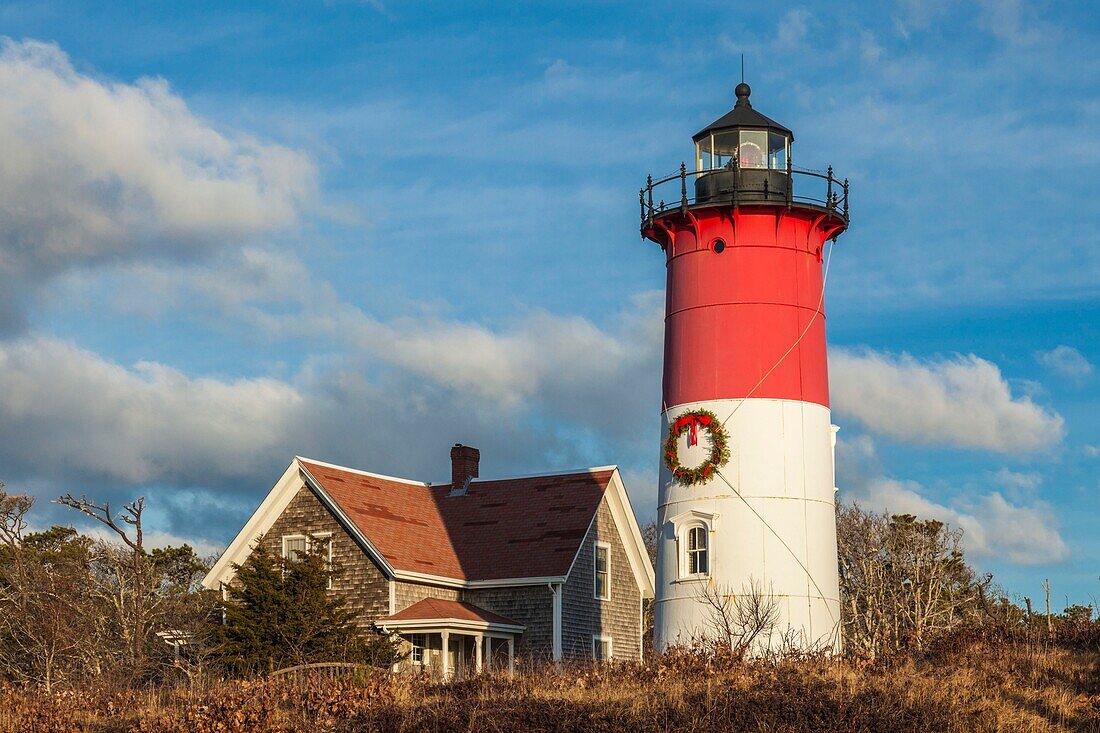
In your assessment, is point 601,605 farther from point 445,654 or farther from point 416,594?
point 445,654

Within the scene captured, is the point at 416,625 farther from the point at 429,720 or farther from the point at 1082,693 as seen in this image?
the point at 1082,693

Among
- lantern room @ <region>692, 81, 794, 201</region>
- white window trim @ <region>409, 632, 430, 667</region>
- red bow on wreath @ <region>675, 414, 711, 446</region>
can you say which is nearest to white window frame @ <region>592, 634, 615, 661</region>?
white window trim @ <region>409, 632, 430, 667</region>

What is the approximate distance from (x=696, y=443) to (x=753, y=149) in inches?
209

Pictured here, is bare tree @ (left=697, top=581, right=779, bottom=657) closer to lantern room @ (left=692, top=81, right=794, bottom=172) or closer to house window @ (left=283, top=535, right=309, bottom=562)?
lantern room @ (left=692, top=81, right=794, bottom=172)

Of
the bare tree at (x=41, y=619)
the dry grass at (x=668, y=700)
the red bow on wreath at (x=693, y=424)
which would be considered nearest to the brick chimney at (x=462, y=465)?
the bare tree at (x=41, y=619)

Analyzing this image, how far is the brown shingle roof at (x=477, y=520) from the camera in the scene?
3139cm

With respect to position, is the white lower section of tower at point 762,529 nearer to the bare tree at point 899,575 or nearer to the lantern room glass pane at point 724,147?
the lantern room glass pane at point 724,147

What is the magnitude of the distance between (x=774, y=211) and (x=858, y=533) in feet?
76.3

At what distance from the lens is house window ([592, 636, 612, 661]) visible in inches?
1261

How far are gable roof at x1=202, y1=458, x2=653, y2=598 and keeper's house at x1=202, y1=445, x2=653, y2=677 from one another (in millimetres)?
35

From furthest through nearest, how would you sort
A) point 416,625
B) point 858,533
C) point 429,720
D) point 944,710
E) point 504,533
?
point 858,533, point 504,533, point 416,625, point 429,720, point 944,710

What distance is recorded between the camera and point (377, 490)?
33406 mm

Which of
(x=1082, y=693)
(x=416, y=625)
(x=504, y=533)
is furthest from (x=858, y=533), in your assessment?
(x=1082, y=693)

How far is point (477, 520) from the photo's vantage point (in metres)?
33.8
